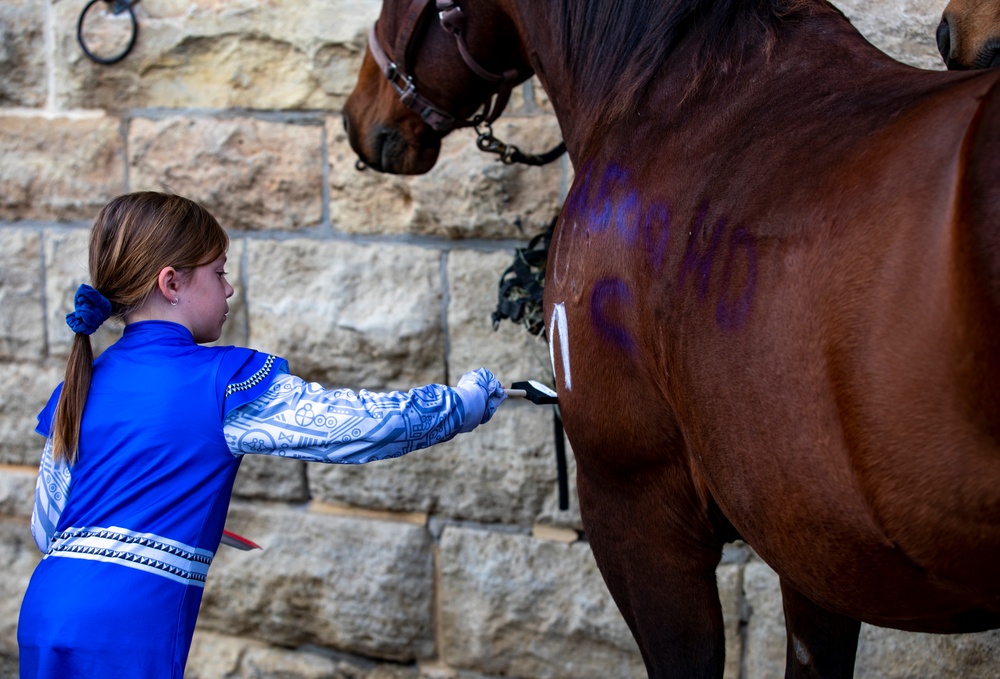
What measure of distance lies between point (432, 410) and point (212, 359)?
0.34 m

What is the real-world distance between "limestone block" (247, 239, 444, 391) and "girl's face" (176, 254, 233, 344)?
0.96 metres

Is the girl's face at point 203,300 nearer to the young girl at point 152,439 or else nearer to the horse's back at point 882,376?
the young girl at point 152,439

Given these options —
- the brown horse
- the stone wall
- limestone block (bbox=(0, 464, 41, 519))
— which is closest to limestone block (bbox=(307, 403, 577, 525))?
the stone wall

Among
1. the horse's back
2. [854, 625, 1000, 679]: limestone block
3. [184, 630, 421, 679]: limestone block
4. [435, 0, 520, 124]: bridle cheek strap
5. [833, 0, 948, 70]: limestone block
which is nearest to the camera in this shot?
the horse's back

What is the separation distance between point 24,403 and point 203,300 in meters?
1.67

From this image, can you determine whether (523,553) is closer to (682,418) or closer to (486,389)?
(486,389)

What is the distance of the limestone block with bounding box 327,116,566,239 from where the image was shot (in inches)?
92.8

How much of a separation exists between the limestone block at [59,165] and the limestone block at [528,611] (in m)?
1.43

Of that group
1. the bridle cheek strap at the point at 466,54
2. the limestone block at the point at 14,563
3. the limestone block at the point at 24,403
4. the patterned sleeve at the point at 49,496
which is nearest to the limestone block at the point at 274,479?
the limestone block at the point at 24,403

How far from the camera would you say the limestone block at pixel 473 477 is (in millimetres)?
2422

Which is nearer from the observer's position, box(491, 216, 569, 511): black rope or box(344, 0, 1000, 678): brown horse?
box(344, 0, 1000, 678): brown horse

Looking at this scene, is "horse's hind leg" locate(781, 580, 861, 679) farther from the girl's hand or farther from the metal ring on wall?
the metal ring on wall

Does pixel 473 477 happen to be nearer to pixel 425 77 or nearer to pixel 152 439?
pixel 425 77

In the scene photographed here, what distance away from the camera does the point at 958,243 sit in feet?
2.84
